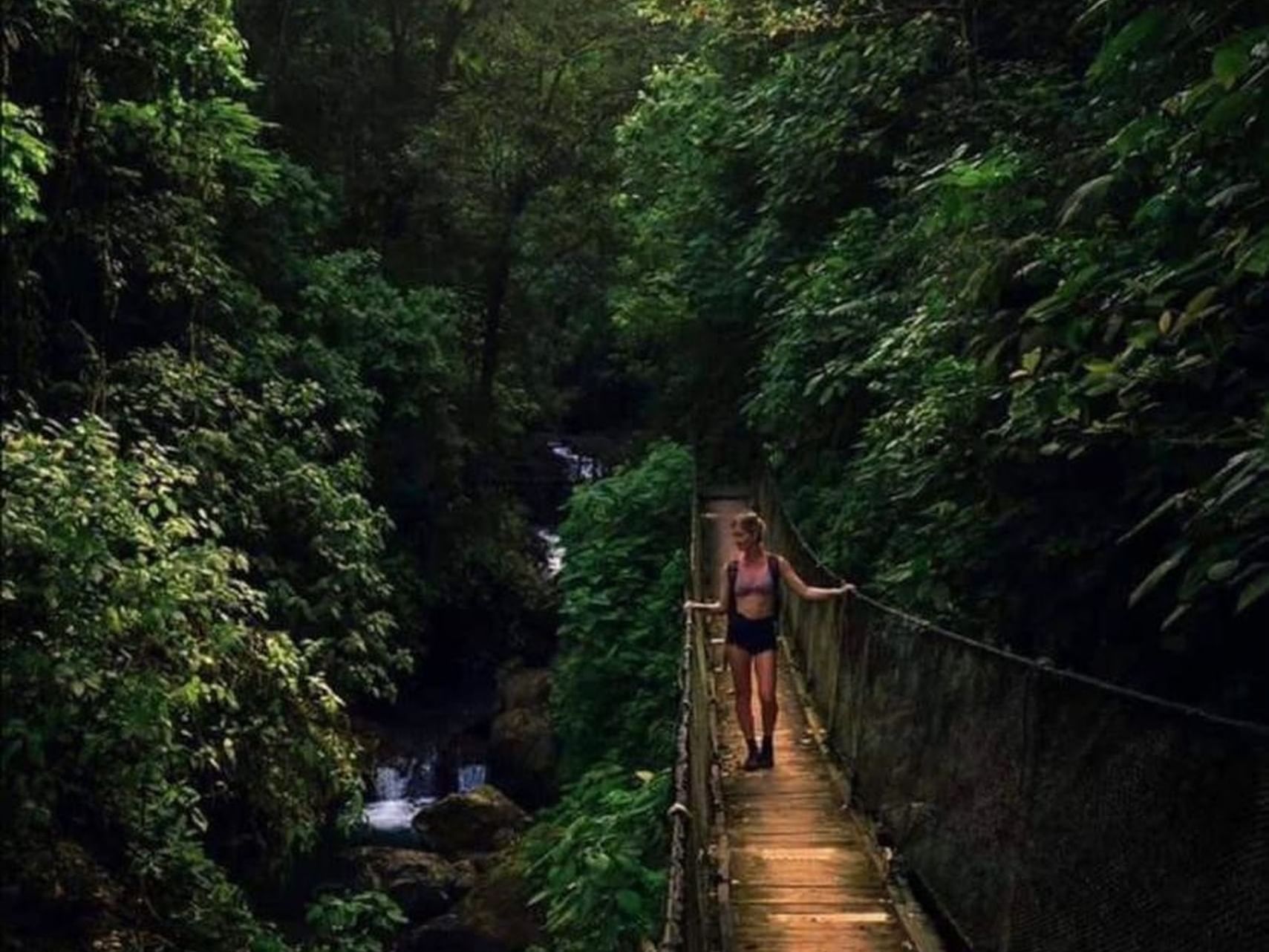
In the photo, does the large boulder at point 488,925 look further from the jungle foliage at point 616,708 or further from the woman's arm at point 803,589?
the woman's arm at point 803,589

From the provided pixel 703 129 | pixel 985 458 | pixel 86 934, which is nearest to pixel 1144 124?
pixel 985 458

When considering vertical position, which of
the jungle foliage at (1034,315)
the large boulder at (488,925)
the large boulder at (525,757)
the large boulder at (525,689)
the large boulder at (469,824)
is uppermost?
the jungle foliage at (1034,315)

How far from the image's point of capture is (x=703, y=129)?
13836 mm

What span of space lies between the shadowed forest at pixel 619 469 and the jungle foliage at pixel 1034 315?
0.10 ft

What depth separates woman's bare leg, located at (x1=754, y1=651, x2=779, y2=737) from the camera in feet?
20.8

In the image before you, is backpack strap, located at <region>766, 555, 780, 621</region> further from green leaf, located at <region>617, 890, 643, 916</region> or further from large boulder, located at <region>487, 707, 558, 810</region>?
large boulder, located at <region>487, 707, 558, 810</region>

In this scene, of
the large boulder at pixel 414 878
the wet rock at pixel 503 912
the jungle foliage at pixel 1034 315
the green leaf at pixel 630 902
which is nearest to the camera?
the jungle foliage at pixel 1034 315

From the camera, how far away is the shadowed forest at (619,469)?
13.6 ft

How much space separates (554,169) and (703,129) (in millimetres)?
7900

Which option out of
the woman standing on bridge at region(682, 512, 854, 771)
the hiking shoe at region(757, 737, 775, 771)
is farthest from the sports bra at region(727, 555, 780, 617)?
the hiking shoe at region(757, 737, 775, 771)

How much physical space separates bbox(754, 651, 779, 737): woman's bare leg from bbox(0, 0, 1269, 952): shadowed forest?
72 cm

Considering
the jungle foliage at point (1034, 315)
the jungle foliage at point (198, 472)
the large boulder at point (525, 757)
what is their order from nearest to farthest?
the jungle foliage at point (1034, 315) < the jungle foliage at point (198, 472) < the large boulder at point (525, 757)

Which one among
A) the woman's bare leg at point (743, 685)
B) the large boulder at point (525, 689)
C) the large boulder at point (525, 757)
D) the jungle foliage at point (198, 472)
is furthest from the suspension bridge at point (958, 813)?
the large boulder at point (525, 689)

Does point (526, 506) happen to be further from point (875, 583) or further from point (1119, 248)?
point (1119, 248)
